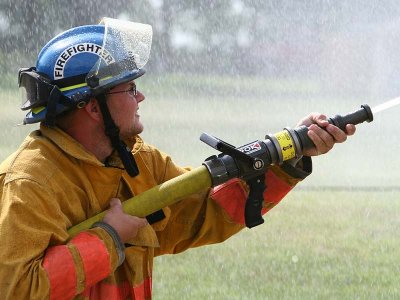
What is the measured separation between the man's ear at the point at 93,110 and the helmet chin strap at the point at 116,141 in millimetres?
38

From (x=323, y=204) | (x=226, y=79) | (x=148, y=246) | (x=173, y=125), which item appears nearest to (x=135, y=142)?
(x=148, y=246)

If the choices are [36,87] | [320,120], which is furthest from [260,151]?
[36,87]

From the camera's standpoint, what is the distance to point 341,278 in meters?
4.87

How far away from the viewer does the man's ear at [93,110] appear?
2.58 metres

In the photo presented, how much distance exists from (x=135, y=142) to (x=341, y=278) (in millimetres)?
2495

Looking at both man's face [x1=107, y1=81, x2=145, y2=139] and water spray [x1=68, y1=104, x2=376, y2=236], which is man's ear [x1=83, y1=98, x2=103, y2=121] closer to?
man's face [x1=107, y1=81, x2=145, y2=139]

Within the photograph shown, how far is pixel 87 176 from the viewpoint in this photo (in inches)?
99.7

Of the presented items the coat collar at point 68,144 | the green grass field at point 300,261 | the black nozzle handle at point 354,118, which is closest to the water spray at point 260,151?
the black nozzle handle at point 354,118

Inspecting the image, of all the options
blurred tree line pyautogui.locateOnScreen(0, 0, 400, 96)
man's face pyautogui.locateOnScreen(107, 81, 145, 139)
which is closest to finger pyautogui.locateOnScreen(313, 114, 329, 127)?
man's face pyautogui.locateOnScreen(107, 81, 145, 139)

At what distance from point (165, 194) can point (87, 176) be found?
286 mm

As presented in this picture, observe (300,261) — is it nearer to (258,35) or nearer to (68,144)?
Answer: (68,144)

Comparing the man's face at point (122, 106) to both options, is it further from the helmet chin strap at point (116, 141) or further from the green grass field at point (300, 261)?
the green grass field at point (300, 261)

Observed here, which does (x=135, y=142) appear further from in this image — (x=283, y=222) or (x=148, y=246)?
(x=283, y=222)

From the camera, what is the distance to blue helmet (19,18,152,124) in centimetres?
250
